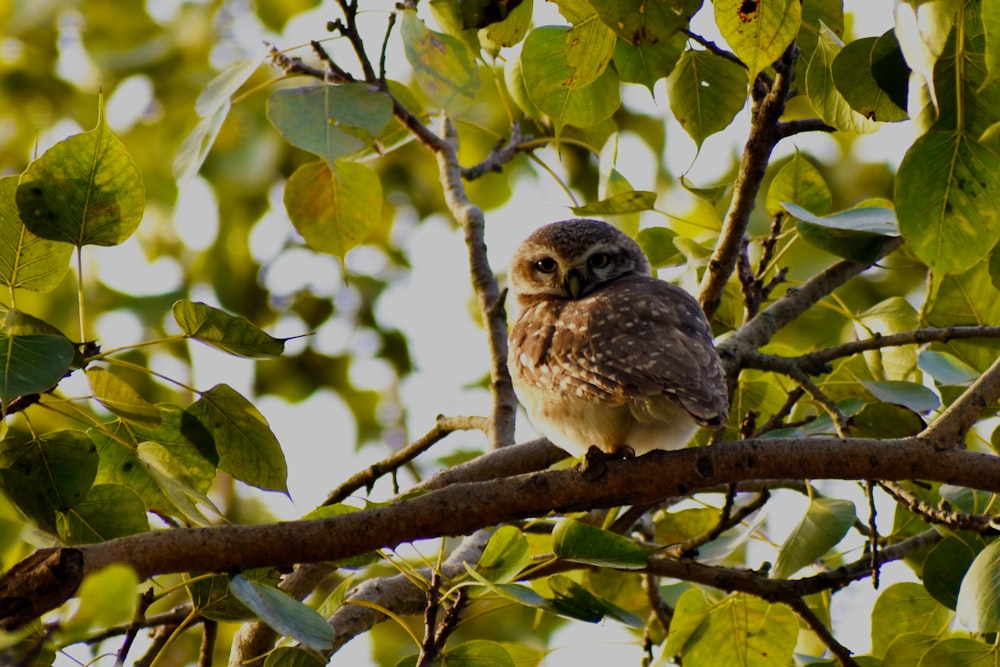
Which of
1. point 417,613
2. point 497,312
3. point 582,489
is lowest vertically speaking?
point 417,613

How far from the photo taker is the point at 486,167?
4.21 metres

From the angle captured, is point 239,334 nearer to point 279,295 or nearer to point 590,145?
point 590,145

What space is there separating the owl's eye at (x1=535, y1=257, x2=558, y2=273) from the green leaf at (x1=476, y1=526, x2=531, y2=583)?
2.31 metres

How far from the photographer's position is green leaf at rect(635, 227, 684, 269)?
3588mm

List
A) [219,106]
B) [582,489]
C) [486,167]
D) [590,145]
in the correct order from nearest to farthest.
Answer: [582,489]
[219,106]
[590,145]
[486,167]

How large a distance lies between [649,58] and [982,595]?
58.1 inches

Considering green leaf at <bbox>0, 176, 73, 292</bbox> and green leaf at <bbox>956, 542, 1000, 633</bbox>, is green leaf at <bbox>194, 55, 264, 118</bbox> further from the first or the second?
green leaf at <bbox>956, 542, 1000, 633</bbox>

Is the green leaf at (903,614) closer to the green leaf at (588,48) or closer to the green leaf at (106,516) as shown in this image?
the green leaf at (588,48)

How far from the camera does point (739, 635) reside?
2994 millimetres

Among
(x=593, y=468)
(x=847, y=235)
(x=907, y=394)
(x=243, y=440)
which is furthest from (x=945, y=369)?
(x=243, y=440)

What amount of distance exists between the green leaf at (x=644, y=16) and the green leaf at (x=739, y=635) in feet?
4.77

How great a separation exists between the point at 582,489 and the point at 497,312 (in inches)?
62.4

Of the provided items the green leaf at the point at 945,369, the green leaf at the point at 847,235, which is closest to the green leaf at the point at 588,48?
the green leaf at the point at 847,235

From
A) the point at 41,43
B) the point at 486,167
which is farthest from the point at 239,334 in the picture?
the point at 41,43
